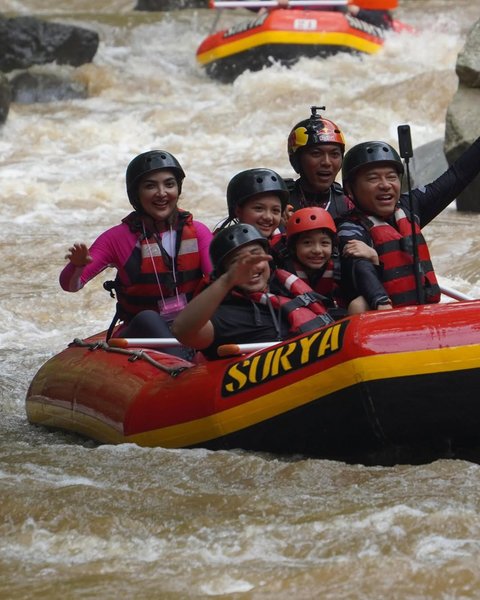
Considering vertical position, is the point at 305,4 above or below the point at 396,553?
above

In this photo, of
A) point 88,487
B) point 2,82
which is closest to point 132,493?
point 88,487

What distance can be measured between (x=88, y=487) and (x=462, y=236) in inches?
220

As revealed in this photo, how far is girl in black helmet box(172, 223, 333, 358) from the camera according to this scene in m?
4.52

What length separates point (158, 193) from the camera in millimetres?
5602

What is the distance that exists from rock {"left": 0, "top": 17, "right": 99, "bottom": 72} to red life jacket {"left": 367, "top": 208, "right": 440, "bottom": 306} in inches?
485

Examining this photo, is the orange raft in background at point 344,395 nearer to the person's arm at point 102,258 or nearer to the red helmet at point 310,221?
the red helmet at point 310,221

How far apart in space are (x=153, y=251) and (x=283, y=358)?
144 centimetres

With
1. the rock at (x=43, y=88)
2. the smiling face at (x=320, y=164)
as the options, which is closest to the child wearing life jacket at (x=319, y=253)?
the smiling face at (x=320, y=164)

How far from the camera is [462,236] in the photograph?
9297mm

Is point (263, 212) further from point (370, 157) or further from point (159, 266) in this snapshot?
point (159, 266)

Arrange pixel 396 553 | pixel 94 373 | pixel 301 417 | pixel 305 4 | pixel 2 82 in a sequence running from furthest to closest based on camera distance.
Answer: pixel 305 4
pixel 2 82
pixel 94 373
pixel 301 417
pixel 396 553

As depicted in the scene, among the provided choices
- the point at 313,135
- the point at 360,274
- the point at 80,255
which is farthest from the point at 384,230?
the point at 80,255

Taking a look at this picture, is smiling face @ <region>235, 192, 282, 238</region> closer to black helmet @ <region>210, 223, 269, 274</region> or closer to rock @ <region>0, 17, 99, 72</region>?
black helmet @ <region>210, 223, 269, 274</region>

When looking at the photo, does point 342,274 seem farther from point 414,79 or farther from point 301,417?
point 414,79
